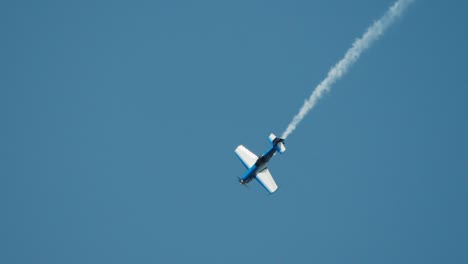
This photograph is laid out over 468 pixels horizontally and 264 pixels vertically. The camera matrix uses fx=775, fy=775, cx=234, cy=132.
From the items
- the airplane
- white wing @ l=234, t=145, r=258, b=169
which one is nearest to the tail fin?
the airplane

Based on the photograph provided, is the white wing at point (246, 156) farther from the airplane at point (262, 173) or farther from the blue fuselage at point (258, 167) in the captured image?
the blue fuselage at point (258, 167)

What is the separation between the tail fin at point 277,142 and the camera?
54531mm

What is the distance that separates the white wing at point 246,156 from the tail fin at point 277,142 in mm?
4051

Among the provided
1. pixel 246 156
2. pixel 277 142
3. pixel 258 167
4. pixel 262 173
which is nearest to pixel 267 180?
pixel 262 173

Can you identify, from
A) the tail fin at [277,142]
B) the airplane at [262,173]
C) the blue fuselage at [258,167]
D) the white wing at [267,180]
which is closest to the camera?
the tail fin at [277,142]

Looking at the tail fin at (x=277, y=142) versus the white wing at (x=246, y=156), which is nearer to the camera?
the tail fin at (x=277, y=142)

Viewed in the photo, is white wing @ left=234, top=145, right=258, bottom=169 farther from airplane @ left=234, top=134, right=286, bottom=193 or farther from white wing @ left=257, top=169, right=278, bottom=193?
white wing @ left=257, top=169, right=278, bottom=193

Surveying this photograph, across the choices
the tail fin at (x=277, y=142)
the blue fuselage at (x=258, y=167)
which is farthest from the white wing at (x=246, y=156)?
the tail fin at (x=277, y=142)

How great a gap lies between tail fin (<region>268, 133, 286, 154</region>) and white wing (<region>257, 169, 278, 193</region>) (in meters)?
3.24

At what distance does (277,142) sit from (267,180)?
13.4 ft

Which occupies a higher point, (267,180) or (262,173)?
(262,173)

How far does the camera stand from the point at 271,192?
57.2 meters

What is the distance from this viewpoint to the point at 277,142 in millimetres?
54594

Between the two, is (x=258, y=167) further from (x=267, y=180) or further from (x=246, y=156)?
(x=246, y=156)
